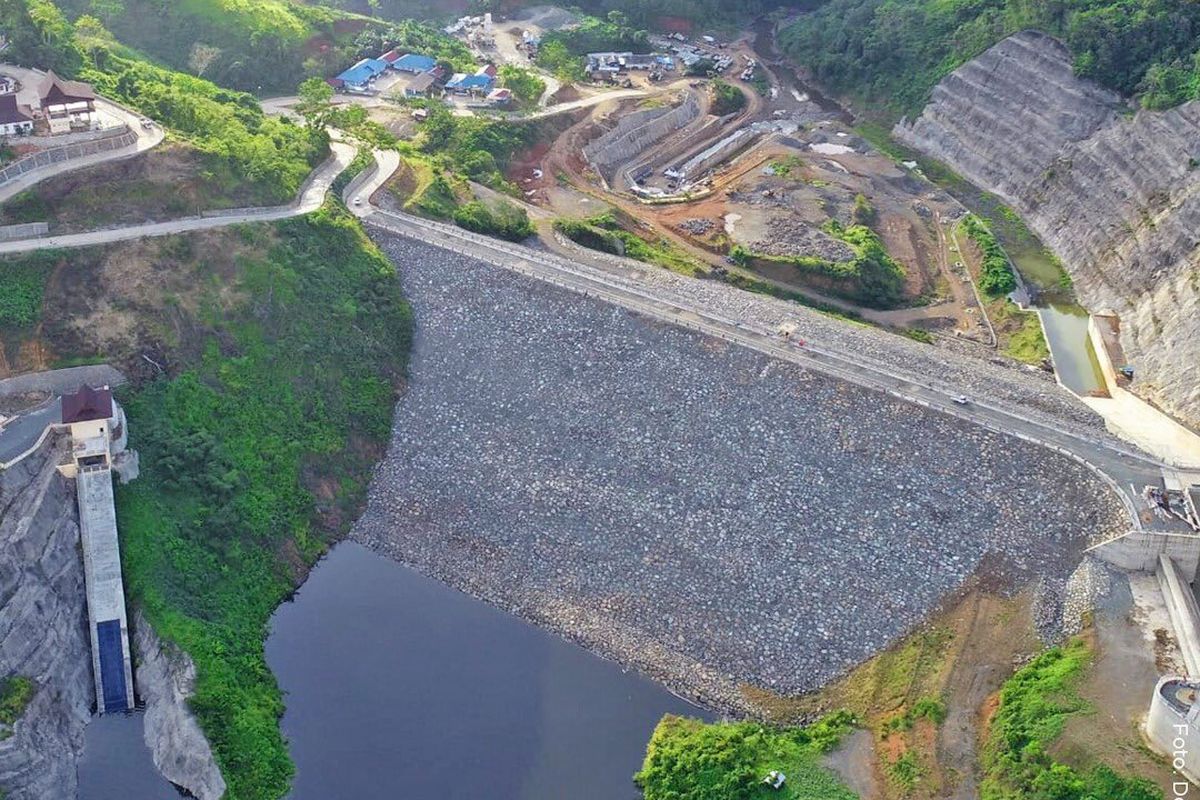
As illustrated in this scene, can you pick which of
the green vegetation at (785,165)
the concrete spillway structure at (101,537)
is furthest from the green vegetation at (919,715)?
the green vegetation at (785,165)

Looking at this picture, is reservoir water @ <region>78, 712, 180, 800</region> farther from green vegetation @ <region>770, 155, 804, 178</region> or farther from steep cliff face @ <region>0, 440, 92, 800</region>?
green vegetation @ <region>770, 155, 804, 178</region>

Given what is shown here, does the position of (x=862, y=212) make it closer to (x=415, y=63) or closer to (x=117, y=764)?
(x=415, y=63)

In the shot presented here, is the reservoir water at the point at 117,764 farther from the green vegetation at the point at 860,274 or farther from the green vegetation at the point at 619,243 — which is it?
the green vegetation at the point at 860,274

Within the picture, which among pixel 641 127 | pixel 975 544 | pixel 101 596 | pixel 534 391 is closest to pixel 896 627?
pixel 975 544

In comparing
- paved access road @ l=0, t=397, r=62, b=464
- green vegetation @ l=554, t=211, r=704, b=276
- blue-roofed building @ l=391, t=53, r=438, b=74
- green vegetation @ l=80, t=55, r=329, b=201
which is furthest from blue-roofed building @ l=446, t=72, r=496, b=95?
paved access road @ l=0, t=397, r=62, b=464

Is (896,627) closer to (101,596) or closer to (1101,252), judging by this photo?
(101,596)

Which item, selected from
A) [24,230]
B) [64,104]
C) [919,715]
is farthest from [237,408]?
[919,715]

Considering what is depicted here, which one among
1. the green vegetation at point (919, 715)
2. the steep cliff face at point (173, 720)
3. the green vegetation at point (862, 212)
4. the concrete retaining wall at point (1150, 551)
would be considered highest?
the concrete retaining wall at point (1150, 551)
